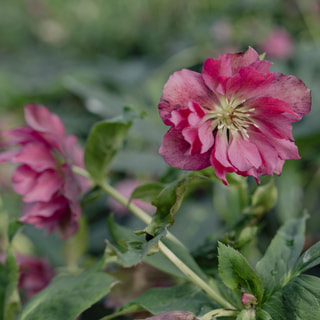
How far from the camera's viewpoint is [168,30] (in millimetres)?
1798

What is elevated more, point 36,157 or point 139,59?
point 36,157

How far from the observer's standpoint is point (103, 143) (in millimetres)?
441

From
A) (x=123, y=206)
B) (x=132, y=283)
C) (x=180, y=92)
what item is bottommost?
(x=123, y=206)

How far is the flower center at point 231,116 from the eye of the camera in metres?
0.33

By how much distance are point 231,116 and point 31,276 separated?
0.97 feet

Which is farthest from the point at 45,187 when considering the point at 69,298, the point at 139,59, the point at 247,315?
the point at 139,59

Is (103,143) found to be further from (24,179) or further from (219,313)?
(219,313)

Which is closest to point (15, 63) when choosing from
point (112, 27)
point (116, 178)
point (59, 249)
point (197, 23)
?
point (112, 27)

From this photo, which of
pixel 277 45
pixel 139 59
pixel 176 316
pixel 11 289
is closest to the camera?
pixel 176 316

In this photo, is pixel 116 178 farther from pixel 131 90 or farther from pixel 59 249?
pixel 131 90

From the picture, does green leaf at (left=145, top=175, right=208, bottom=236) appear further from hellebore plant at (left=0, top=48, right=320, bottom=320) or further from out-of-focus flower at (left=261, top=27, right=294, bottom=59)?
out-of-focus flower at (left=261, top=27, right=294, bottom=59)

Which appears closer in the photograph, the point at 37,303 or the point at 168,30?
the point at 37,303

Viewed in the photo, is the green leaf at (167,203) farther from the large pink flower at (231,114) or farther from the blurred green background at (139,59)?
the blurred green background at (139,59)

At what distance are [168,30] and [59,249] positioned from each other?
1.29 metres
